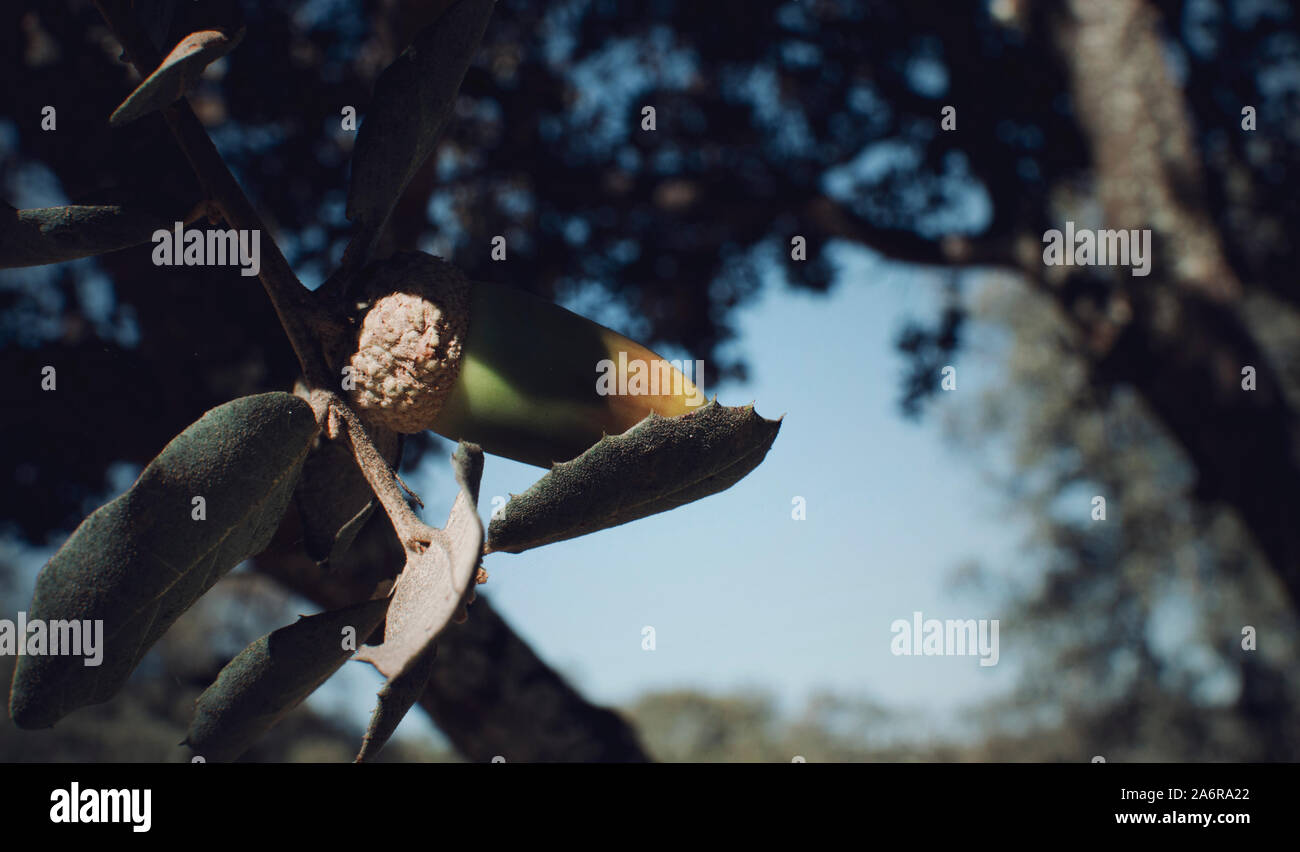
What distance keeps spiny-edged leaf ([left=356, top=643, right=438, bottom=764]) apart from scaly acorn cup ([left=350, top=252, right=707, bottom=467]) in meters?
0.14

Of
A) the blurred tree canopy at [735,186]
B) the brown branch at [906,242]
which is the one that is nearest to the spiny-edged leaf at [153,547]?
the blurred tree canopy at [735,186]

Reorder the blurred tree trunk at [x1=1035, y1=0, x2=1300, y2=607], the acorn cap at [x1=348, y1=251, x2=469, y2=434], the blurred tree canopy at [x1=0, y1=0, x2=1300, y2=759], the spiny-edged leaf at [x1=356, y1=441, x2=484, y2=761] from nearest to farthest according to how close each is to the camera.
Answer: the spiny-edged leaf at [x1=356, y1=441, x2=484, y2=761] < the acorn cap at [x1=348, y1=251, x2=469, y2=434] < the blurred tree canopy at [x1=0, y1=0, x2=1300, y2=759] < the blurred tree trunk at [x1=1035, y1=0, x2=1300, y2=607]

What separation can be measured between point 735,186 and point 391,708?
2627 millimetres

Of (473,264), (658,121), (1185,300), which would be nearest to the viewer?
(473,264)

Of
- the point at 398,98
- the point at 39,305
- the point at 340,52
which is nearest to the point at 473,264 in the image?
the point at 340,52

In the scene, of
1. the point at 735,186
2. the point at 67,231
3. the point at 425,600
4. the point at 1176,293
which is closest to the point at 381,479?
the point at 425,600

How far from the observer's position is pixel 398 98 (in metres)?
0.54

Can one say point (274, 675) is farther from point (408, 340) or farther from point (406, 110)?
point (406, 110)

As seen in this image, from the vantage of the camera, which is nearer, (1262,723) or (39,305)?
(39,305)

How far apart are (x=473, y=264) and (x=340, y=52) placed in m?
0.59

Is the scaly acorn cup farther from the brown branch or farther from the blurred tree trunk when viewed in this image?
the blurred tree trunk

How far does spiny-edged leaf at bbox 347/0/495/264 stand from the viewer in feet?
1.74

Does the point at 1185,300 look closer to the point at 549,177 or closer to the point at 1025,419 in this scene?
the point at 549,177

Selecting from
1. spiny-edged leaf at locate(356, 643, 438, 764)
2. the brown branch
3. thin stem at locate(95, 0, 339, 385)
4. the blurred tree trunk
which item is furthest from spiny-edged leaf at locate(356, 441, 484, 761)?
the blurred tree trunk
